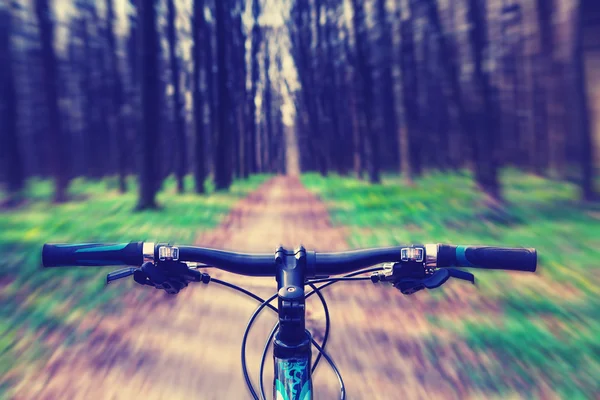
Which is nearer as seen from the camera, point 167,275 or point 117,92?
point 167,275

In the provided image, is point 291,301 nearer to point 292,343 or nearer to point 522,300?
point 292,343

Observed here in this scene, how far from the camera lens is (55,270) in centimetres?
799

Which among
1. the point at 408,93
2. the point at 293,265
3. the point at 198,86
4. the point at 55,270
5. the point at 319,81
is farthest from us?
the point at 319,81

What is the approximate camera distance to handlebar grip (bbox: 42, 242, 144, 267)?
6.57 ft

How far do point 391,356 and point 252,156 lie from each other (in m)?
40.9

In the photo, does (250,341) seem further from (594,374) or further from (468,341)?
(594,374)

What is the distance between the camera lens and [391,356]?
476 centimetres

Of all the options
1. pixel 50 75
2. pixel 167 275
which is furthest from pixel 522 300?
pixel 50 75

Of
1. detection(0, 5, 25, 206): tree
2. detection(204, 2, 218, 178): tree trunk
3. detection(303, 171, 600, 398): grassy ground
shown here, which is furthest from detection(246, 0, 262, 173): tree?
detection(303, 171, 600, 398): grassy ground

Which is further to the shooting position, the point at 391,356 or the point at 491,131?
the point at 491,131

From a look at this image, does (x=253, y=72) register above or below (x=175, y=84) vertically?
above

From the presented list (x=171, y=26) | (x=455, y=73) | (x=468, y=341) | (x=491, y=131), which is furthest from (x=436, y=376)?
(x=171, y=26)

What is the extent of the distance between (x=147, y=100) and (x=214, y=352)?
11.9 metres

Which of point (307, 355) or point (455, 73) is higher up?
Result: point (455, 73)
